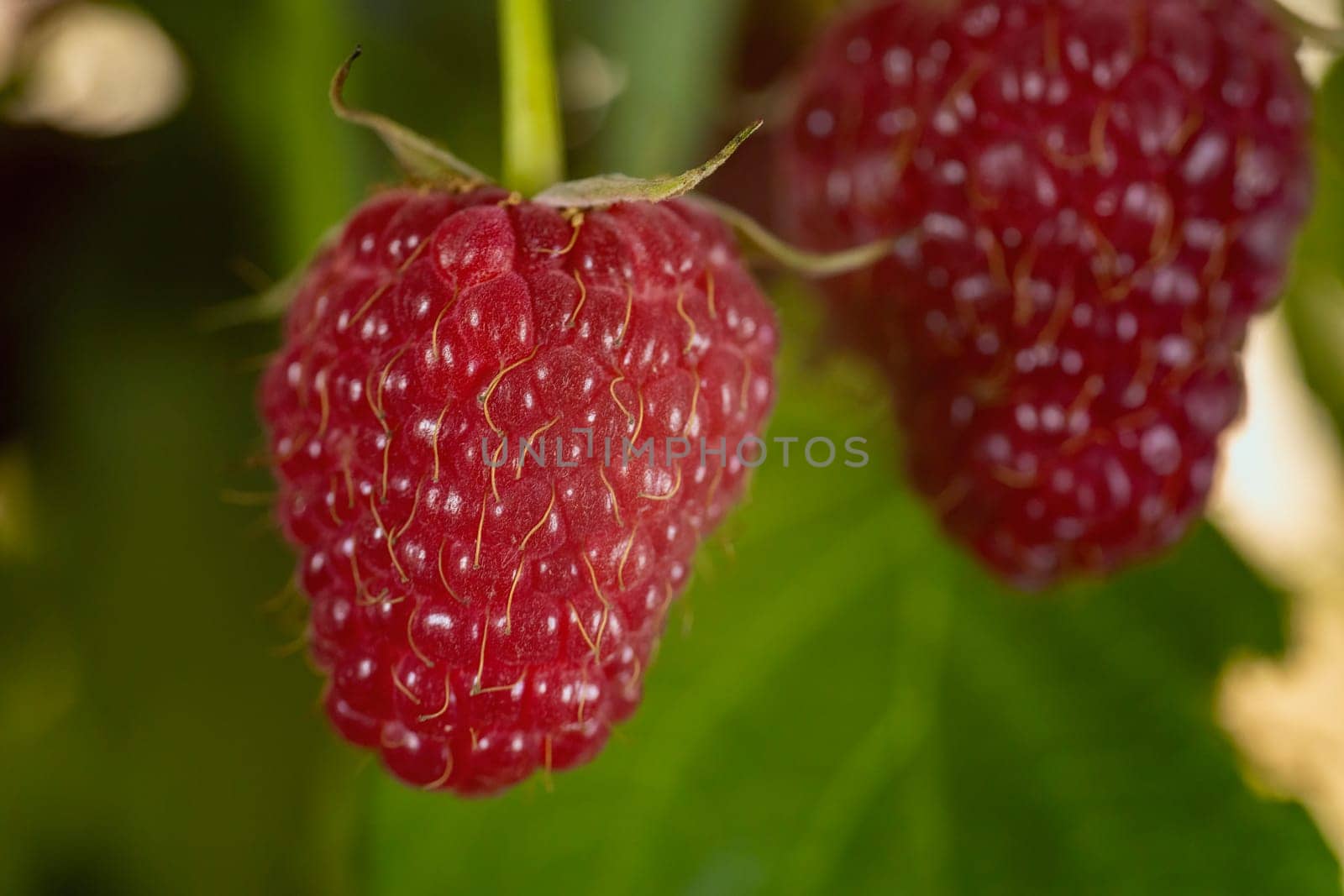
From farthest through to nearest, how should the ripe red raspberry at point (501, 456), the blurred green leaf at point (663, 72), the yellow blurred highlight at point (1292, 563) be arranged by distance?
the yellow blurred highlight at point (1292, 563) < the blurred green leaf at point (663, 72) < the ripe red raspberry at point (501, 456)

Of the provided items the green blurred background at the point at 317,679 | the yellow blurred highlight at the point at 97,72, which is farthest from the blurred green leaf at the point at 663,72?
the yellow blurred highlight at the point at 97,72

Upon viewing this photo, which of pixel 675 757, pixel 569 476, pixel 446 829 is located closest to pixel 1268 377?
pixel 675 757

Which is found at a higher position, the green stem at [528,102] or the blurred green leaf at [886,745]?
the green stem at [528,102]

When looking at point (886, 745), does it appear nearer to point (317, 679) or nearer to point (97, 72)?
point (317, 679)

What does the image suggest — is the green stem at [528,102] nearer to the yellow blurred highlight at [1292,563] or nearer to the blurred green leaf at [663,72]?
the blurred green leaf at [663,72]

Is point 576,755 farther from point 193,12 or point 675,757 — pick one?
point 193,12

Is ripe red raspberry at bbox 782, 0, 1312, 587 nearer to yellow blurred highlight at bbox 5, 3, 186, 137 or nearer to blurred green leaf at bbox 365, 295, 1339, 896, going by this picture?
blurred green leaf at bbox 365, 295, 1339, 896
